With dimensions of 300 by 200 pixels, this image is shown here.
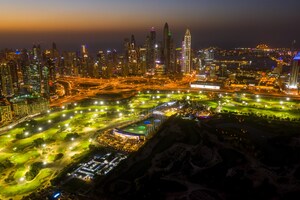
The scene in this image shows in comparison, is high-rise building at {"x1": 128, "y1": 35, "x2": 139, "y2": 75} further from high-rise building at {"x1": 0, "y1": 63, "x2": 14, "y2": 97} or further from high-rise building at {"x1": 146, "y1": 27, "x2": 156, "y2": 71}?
high-rise building at {"x1": 0, "y1": 63, "x2": 14, "y2": 97}

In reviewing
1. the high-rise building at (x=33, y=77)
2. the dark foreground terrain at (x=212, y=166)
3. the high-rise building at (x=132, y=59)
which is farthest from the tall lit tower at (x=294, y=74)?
the high-rise building at (x=33, y=77)

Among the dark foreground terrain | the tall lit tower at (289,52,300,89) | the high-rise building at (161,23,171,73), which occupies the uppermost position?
the high-rise building at (161,23,171,73)

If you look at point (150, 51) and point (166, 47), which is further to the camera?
point (150, 51)

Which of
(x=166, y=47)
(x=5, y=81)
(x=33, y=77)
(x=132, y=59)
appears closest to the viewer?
(x=5, y=81)

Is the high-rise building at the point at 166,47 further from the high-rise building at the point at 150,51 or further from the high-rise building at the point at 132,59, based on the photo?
the high-rise building at the point at 132,59

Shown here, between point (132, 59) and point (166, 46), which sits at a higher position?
point (166, 46)

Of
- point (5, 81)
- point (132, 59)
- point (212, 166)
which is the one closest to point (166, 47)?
point (132, 59)

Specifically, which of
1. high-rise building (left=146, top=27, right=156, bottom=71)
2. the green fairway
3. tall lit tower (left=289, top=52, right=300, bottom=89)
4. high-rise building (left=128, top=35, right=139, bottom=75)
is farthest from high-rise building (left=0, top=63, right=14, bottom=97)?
tall lit tower (left=289, top=52, right=300, bottom=89)

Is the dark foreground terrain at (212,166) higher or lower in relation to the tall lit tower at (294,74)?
lower

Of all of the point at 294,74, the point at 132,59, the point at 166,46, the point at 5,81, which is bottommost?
the point at 294,74

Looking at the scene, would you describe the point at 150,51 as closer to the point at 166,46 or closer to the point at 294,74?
the point at 166,46
